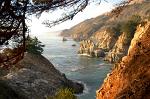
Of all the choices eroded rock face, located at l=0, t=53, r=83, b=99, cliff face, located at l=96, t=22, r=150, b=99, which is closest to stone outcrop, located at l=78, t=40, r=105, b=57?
eroded rock face, located at l=0, t=53, r=83, b=99

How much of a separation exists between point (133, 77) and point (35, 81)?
41.5 meters

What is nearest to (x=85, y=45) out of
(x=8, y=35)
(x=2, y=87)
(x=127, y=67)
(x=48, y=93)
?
(x=48, y=93)

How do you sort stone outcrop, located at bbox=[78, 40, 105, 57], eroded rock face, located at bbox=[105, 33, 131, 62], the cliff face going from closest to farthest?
the cliff face → eroded rock face, located at bbox=[105, 33, 131, 62] → stone outcrop, located at bbox=[78, 40, 105, 57]

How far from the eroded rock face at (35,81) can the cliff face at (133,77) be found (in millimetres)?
27716

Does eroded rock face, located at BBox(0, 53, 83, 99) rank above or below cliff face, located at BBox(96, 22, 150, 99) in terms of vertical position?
below

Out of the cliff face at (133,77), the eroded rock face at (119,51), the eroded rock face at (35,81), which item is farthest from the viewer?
the eroded rock face at (119,51)

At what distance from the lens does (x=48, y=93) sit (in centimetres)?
5678

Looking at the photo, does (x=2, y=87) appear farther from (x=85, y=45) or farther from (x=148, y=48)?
(x=85, y=45)

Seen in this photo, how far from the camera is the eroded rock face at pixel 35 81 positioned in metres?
54.9

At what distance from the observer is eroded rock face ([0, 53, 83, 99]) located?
54875 mm

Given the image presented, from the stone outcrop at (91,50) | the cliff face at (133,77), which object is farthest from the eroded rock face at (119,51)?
the cliff face at (133,77)

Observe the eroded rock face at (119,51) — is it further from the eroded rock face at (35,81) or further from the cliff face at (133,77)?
the cliff face at (133,77)

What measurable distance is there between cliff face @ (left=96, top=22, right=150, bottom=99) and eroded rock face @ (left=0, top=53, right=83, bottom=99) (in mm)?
27716

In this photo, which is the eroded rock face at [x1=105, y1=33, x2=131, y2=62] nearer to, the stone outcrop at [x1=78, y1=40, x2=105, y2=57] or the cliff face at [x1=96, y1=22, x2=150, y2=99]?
the stone outcrop at [x1=78, y1=40, x2=105, y2=57]
